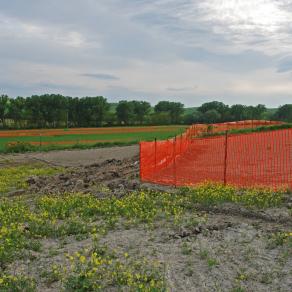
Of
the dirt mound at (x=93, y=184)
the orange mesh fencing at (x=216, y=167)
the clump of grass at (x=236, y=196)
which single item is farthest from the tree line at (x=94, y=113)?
the clump of grass at (x=236, y=196)

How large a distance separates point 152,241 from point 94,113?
94662 millimetres

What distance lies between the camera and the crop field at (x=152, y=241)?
5.64 meters

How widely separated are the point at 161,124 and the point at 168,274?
326ft

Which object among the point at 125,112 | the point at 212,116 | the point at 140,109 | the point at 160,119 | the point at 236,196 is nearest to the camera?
the point at 236,196

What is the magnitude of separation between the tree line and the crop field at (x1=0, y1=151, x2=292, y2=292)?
84729 mm

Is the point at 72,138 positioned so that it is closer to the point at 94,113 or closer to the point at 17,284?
the point at 94,113

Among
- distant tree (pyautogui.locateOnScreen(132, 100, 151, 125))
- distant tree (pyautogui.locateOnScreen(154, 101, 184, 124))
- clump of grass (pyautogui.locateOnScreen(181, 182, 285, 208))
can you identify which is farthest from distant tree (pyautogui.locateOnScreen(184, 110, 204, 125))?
clump of grass (pyautogui.locateOnScreen(181, 182, 285, 208))

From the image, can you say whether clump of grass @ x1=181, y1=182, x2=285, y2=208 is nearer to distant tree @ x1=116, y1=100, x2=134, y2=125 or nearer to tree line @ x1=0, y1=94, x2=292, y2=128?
tree line @ x1=0, y1=94, x2=292, y2=128

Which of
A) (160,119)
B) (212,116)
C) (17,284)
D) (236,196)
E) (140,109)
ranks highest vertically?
(140,109)

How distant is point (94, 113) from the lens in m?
101

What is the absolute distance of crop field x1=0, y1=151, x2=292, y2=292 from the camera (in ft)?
18.5

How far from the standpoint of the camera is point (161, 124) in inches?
4129

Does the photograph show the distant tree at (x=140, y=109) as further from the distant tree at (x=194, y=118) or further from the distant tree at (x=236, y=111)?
the distant tree at (x=236, y=111)

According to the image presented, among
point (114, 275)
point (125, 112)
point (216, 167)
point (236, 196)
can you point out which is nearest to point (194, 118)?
point (125, 112)
